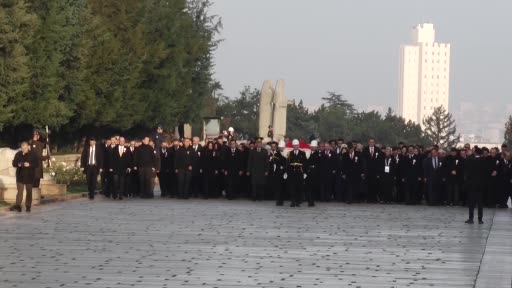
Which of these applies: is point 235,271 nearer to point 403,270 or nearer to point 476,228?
point 403,270

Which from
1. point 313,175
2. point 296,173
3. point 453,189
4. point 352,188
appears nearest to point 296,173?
point 296,173

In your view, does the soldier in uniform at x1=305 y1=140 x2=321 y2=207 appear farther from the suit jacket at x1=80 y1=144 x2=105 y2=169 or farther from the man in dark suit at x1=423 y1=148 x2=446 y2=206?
the suit jacket at x1=80 y1=144 x2=105 y2=169

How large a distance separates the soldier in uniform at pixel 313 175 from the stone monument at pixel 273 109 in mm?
13736

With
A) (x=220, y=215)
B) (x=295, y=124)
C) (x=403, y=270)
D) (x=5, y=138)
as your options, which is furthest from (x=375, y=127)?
(x=403, y=270)

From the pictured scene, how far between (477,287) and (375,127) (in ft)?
538

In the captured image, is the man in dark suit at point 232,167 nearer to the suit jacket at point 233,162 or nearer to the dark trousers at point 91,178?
the suit jacket at point 233,162

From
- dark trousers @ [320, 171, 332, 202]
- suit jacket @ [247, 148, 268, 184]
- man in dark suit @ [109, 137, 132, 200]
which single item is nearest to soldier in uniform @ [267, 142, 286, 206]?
suit jacket @ [247, 148, 268, 184]

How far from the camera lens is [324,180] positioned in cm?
4131

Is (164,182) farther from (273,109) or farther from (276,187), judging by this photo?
(273,109)

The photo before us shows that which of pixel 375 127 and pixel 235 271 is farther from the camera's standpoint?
pixel 375 127

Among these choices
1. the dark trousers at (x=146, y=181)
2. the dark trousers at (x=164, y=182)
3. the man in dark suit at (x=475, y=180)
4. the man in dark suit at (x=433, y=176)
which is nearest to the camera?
the man in dark suit at (x=475, y=180)

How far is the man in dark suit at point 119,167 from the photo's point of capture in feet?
135

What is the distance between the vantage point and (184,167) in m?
42.5

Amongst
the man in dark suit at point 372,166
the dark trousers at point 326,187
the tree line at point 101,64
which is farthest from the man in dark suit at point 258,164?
the tree line at point 101,64
